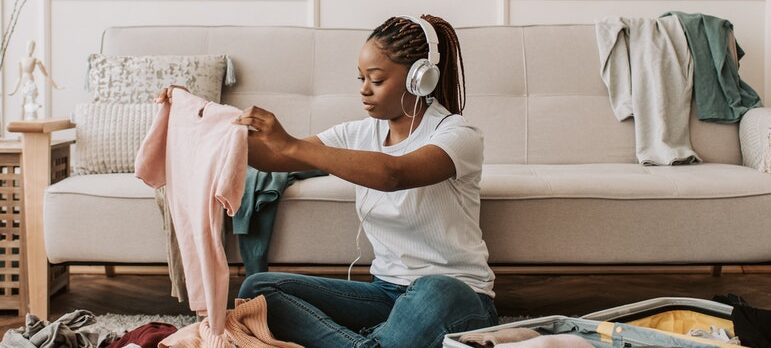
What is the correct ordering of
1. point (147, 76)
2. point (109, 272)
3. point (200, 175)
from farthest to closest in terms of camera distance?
point (109, 272), point (147, 76), point (200, 175)

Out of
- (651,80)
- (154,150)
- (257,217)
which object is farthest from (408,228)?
(651,80)

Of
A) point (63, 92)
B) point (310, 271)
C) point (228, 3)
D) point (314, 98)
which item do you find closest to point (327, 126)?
point (314, 98)

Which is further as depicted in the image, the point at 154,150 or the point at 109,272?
the point at 109,272

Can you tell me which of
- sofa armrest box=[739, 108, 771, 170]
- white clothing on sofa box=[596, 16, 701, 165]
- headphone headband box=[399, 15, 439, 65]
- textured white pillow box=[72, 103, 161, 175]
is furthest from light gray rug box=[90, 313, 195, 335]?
sofa armrest box=[739, 108, 771, 170]

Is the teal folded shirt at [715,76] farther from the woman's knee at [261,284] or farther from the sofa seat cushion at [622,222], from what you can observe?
the woman's knee at [261,284]

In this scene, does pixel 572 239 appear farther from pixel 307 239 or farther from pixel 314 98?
pixel 314 98

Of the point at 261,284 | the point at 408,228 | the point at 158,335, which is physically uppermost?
the point at 408,228

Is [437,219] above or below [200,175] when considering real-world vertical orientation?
below

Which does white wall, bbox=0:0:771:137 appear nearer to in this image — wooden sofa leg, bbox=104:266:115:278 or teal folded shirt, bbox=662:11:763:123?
teal folded shirt, bbox=662:11:763:123

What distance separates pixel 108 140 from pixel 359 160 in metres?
1.40

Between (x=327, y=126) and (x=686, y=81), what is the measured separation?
122cm

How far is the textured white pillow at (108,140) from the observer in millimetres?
2838

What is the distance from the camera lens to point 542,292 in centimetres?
314

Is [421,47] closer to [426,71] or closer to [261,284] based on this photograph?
[426,71]
